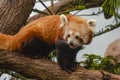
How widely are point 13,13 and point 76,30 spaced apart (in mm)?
529

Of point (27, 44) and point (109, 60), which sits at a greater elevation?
point (27, 44)

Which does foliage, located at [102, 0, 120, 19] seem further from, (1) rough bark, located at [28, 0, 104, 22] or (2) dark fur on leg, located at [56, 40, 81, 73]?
(1) rough bark, located at [28, 0, 104, 22]

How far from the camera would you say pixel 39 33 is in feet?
8.27

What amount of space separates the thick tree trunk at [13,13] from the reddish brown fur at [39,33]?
0.22 metres

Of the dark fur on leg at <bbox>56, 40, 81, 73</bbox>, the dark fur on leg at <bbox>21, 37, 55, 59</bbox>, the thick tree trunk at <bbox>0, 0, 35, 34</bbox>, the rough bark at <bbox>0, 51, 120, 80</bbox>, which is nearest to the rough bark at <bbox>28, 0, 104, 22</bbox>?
the thick tree trunk at <bbox>0, 0, 35, 34</bbox>

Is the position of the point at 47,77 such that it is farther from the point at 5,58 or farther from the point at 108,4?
the point at 108,4

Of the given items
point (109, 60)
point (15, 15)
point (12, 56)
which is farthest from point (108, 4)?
point (12, 56)

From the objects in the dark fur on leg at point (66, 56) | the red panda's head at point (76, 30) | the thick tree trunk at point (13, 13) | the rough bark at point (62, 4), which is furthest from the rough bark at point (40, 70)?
the rough bark at point (62, 4)

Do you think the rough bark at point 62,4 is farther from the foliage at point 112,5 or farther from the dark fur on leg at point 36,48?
the dark fur on leg at point 36,48

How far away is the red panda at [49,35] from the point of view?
244 centimetres

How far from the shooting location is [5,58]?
236 cm

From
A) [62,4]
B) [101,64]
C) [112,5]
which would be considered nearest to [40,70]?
[101,64]

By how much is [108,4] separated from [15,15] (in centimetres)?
65

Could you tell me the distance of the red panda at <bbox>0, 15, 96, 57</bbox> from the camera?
244 cm
